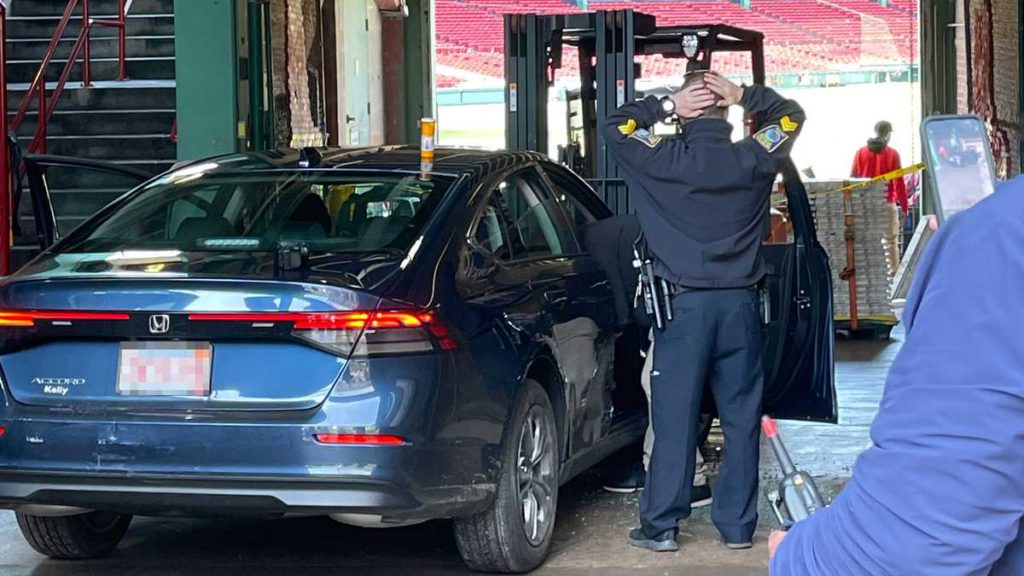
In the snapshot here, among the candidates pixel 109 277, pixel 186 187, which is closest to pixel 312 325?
pixel 109 277

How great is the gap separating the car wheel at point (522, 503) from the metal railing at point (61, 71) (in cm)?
764

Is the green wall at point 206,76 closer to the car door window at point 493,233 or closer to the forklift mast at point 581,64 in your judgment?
the forklift mast at point 581,64

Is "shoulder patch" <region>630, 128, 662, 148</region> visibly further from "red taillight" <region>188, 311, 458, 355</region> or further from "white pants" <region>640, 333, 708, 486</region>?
"red taillight" <region>188, 311, 458, 355</region>

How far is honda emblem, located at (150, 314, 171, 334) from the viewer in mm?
4426

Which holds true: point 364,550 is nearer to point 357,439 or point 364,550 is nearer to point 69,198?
point 357,439

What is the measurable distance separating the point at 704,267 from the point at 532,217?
2.66 ft

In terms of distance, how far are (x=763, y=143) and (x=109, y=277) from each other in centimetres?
230

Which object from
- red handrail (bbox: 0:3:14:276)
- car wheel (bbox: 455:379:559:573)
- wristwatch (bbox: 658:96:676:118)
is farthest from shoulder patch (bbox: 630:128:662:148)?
red handrail (bbox: 0:3:14:276)

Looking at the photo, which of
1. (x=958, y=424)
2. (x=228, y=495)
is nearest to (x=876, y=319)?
(x=228, y=495)

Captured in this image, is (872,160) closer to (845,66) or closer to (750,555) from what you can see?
(750,555)

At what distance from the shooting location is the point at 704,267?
5328mm

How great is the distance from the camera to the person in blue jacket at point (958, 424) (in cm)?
133

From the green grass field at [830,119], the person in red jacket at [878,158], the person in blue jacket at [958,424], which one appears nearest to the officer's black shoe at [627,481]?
the person in blue jacket at [958,424]

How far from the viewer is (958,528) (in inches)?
53.6
